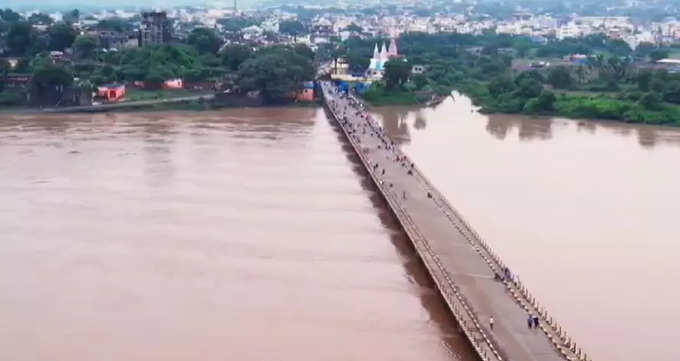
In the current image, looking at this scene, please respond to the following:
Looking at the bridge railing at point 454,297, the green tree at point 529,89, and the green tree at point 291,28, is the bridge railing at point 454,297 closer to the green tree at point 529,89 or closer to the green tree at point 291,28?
the green tree at point 529,89

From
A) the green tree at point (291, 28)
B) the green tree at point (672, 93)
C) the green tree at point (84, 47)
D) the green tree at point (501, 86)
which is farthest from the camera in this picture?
the green tree at point (291, 28)

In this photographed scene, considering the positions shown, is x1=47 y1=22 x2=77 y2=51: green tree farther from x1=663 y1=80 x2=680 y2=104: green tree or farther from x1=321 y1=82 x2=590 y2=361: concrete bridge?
x1=663 y1=80 x2=680 y2=104: green tree

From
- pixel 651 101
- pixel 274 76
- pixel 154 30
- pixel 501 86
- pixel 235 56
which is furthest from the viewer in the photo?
pixel 154 30

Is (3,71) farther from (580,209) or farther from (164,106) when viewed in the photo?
(580,209)

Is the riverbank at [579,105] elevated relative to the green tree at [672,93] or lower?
lower

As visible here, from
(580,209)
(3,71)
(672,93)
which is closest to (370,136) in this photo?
(580,209)

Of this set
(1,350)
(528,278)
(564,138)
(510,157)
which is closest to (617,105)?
(564,138)

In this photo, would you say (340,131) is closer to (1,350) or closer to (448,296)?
(448,296)

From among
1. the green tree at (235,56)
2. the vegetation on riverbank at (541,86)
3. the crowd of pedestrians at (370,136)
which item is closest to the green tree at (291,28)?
the vegetation on riverbank at (541,86)
